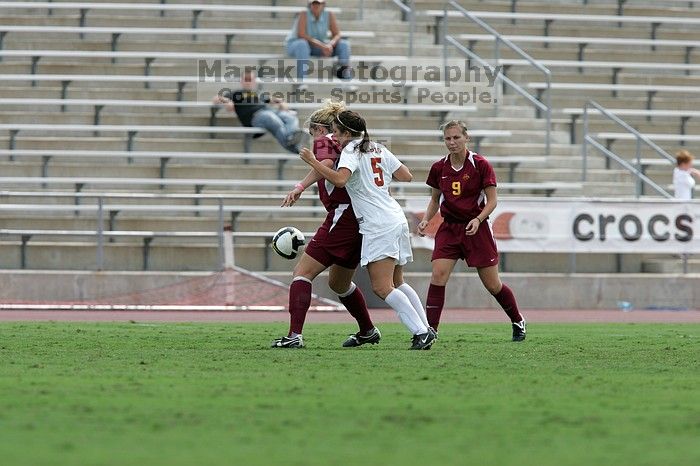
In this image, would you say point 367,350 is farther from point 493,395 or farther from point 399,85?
point 399,85

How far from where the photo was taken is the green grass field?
18.5 feet

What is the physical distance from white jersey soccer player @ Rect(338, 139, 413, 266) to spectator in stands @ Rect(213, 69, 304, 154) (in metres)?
10.1

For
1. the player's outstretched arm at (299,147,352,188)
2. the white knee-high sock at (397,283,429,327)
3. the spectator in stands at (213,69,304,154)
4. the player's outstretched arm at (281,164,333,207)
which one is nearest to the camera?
the player's outstretched arm at (299,147,352,188)

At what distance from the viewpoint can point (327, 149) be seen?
34.8ft

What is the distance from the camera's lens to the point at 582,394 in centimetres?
764

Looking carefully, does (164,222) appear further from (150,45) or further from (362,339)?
(362,339)

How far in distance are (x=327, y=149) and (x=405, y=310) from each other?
1.37 m

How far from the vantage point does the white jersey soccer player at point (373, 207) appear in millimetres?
10359

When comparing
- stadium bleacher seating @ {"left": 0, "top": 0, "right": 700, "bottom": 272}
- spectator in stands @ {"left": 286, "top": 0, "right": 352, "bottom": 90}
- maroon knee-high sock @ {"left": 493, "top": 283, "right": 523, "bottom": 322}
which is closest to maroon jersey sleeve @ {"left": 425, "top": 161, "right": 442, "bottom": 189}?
maroon knee-high sock @ {"left": 493, "top": 283, "right": 523, "bottom": 322}

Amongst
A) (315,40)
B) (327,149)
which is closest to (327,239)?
(327,149)

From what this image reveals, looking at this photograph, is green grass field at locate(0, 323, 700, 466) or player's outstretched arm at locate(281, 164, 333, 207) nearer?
green grass field at locate(0, 323, 700, 466)

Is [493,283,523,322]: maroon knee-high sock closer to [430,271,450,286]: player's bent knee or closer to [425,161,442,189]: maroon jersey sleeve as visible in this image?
[430,271,450,286]: player's bent knee

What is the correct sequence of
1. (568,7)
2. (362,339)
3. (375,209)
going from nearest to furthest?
(375,209) → (362,339) → (568,7)

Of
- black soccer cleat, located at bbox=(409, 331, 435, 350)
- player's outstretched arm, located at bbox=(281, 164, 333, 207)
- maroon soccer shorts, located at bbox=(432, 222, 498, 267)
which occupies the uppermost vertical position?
player's outstretched arm, located at bbox=(281, 164, 333, 207)
